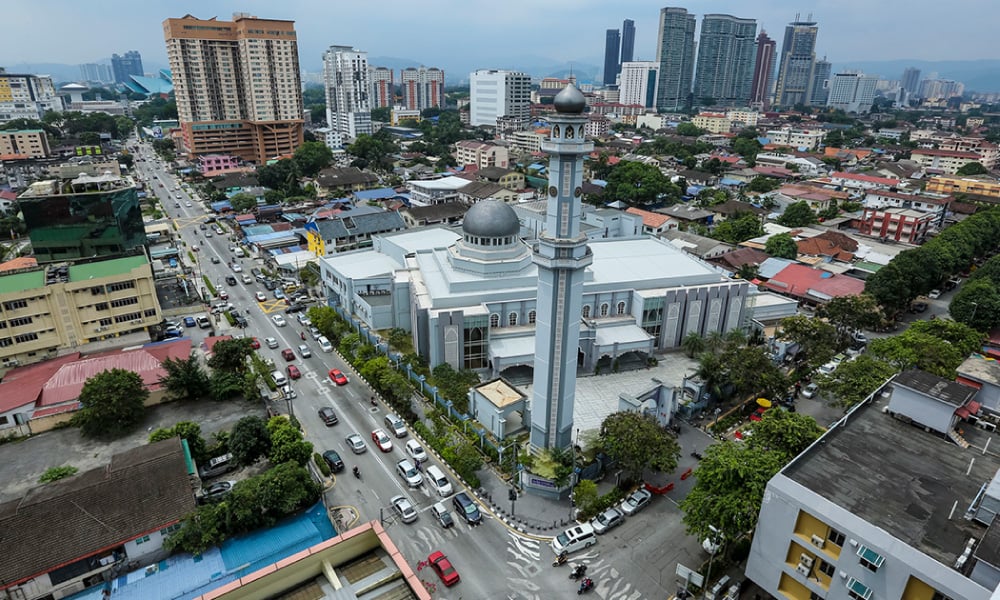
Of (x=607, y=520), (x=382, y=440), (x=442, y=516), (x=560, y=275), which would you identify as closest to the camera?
(x=607, y=520)

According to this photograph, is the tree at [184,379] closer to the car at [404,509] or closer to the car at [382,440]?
the car at [382,440]

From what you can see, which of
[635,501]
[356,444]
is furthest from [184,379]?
[635,501]

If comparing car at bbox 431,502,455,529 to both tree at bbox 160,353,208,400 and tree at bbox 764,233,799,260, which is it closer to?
tree at bbox 160,353,208,400

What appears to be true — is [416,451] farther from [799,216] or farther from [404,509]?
[799,216]

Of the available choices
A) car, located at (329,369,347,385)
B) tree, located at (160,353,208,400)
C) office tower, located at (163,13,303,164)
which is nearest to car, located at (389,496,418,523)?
car, located at (329,369,347,385)

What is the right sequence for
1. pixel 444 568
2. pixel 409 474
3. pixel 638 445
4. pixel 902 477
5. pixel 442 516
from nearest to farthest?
pixel 902 477
pixel 444 568
pixel 442 516
pixel 638 445
pixel 409 474

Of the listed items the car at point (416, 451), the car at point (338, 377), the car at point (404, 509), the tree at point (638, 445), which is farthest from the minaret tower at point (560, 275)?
the car at point (338, 377)

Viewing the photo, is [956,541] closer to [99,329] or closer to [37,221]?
[99,329]
